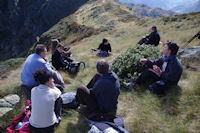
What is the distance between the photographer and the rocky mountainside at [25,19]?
53.9 meters

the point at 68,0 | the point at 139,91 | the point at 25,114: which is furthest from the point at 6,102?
the point at 68,0

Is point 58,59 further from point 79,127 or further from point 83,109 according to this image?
point 79,127

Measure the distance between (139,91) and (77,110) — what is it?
243cm

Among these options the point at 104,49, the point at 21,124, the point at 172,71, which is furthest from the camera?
the point at 104,49

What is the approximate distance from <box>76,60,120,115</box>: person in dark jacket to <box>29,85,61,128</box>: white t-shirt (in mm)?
998

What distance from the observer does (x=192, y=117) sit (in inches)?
169

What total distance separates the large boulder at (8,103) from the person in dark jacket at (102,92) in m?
→ 2.44

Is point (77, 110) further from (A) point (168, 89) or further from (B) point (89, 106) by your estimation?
(A) point (168, 89)

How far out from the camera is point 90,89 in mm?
4770

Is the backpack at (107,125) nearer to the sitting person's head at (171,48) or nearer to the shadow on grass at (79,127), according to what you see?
the shadow on grass at (79,127)

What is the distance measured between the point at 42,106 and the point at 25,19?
237 feet

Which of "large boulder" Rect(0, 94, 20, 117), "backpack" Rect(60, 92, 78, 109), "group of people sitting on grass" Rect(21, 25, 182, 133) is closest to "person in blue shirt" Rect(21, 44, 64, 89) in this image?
"group of people sitting on grass" Rect(21, 25, 182, 133)

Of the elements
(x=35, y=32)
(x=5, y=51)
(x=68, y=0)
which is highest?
(x=68, y=0)

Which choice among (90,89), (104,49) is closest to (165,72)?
(90,89)
